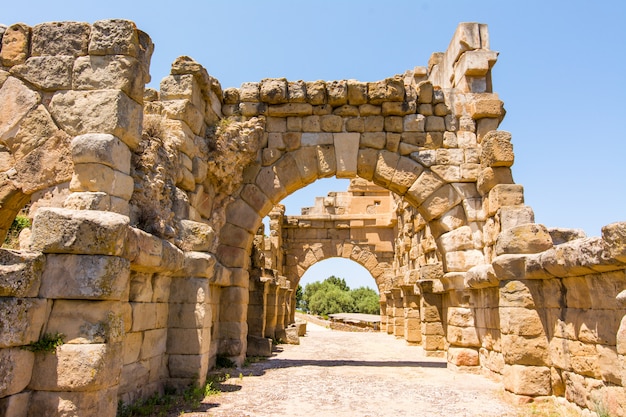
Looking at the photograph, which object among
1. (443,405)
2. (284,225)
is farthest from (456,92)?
(284,225)

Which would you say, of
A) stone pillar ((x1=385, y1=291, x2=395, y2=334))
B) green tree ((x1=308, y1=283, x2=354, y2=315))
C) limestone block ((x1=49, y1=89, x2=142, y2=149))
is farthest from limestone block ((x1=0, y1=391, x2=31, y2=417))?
green tree ((x1=308, y1=283, x2=354, y2=315))

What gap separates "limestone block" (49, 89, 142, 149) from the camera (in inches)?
154

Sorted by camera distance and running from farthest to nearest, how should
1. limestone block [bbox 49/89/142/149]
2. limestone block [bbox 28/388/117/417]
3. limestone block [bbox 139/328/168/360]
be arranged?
limestone block [bbox 139/328/168/360] < limestone block [bbox 49/89/142/149] < limestone block [bbox 28/388/117/417]

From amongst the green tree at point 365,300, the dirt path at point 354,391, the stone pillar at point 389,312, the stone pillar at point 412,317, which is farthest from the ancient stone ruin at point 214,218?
the green tree at point 365,300

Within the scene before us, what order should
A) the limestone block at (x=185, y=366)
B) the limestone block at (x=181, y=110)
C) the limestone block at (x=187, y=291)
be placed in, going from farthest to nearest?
1. the limestone block at (x=181, y=110)
2. the limestone block at (x=187, y=291)
3. the limestone block at (x=185, y=366)

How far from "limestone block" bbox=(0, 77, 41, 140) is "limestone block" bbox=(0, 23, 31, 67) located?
17 cm

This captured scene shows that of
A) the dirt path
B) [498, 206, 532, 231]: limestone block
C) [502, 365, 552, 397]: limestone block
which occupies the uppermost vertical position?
A: [498, 206, 532, 231]: limestone block

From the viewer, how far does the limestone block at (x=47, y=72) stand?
406cm

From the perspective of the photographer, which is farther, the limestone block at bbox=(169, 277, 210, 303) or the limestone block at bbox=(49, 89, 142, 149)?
the limestone block at bbox=(169, 277, 210, 303)

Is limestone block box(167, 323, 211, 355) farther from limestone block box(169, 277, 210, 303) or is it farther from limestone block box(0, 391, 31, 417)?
limestone block box(0, 391, 31, 417)

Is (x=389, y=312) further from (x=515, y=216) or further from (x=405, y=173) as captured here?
(x=515, y=216)

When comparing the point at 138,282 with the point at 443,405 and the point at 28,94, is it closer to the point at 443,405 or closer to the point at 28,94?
the point at 28,94

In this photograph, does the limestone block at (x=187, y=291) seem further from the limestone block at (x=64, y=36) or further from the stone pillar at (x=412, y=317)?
the stone pillar at (x=412, y=317)

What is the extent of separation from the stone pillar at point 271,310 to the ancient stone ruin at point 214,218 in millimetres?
A: 217
